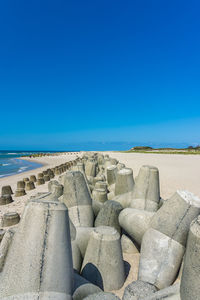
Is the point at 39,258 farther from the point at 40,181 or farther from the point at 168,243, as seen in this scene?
the point at 40,181

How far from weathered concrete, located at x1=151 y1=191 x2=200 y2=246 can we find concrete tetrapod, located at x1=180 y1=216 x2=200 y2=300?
1.04 metres

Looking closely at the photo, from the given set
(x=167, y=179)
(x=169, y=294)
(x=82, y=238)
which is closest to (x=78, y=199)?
(x=82, y=238)

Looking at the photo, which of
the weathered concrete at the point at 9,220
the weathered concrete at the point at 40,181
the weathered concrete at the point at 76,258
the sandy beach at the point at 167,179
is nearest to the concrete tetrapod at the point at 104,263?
the weathered concrete at the point at 76,258

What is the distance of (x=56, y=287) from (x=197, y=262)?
1048mm

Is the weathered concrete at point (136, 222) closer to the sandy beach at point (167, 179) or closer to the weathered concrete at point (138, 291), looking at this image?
the weathered concrete at point (138, 291)

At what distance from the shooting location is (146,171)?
3941mm

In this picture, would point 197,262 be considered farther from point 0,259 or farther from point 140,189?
point 140,189

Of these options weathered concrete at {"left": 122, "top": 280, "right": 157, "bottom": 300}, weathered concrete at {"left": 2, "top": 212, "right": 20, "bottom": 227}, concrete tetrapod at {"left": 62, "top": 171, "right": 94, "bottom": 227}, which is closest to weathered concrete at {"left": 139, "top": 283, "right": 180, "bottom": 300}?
weathered concrete at {"left": 122, "top": 280, "right": 157, "bottom": 300}

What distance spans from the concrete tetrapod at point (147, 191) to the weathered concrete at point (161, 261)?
1.28 m

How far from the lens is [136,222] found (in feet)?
9.55

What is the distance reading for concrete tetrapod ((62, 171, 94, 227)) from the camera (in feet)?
10.8

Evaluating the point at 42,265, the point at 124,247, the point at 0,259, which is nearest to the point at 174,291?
the point at 42,265

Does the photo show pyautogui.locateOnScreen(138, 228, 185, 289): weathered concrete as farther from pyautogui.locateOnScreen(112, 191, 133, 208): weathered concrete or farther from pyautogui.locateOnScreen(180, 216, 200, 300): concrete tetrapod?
pyautogui.locateOnScreen(112, 191, 133, 208): weathered concrete

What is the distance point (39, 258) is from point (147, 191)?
2.63m
